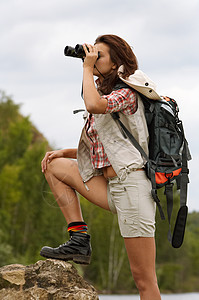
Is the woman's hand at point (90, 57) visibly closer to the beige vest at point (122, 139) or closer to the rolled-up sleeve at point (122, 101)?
the rolled-up sleeve at point (122, 101)

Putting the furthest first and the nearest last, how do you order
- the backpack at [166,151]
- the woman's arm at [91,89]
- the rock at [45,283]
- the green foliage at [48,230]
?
the green foliage at [48,230] < the rock at [45,283] < the backpack at [166,151] < the woman's arm at [91,89]

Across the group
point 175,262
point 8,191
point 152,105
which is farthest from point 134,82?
point 175,262

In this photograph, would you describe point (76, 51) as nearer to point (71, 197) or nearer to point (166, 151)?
point (166, 151)

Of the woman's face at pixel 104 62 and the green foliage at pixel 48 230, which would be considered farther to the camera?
the green foliage at pixel 48 230

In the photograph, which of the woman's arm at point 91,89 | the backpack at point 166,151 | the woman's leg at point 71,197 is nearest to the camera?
the woman's arm at point 91,89

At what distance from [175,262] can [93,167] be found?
43.1 m

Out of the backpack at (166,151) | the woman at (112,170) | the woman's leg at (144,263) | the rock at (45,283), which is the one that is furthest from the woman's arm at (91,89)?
the rock at (45,283)

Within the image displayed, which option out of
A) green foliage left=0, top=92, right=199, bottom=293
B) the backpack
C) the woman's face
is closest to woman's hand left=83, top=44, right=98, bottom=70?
the woman's face

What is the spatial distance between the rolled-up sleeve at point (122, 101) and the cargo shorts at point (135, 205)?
51cm

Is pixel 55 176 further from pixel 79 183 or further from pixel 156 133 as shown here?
pixel 156 133

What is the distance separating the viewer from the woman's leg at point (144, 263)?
171 inches

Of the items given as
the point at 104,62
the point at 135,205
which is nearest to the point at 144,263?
the point at 135,205

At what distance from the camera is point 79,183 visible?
190 inches

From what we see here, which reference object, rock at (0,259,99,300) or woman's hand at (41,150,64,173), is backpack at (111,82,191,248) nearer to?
woman's hand at (41,150,64,173)
